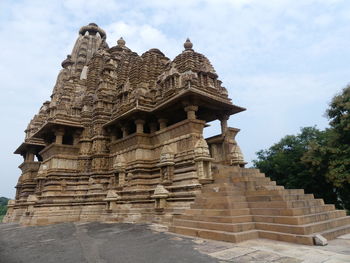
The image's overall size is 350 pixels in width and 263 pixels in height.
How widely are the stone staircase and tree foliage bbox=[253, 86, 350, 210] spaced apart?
1061 centimetres

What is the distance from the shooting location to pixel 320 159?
18.9 metres

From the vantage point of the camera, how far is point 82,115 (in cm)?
1769

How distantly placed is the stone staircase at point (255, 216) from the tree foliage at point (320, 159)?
10.6m

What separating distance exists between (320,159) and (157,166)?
14.2 metres

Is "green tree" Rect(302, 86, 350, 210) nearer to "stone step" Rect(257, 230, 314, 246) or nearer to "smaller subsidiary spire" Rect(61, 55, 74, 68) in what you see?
"stone step" Rect(257, 230, 314, 246)

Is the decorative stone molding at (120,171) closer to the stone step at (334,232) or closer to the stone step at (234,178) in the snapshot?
the stone step at (234,178)

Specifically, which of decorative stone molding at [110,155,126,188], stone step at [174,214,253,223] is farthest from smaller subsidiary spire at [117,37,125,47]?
stone step at [174,214,253,223]

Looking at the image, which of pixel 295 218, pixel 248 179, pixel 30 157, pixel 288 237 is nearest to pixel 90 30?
pixel 30 157

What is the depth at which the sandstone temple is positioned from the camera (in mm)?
7426

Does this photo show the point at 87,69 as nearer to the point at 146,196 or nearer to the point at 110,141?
the point at 110,141

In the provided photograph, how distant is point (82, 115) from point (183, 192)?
11.2 meters

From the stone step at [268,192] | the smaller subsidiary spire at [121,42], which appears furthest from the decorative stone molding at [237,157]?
the smaller subsidiary spire at [121,42]

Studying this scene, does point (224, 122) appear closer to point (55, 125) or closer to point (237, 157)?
point (237, 157)

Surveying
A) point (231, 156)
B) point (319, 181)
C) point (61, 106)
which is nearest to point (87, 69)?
point (61, 106)
